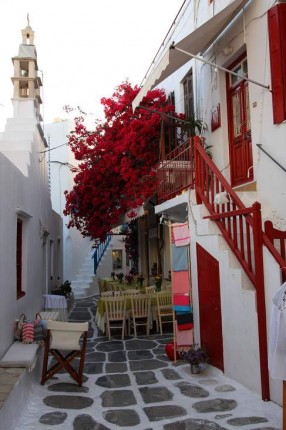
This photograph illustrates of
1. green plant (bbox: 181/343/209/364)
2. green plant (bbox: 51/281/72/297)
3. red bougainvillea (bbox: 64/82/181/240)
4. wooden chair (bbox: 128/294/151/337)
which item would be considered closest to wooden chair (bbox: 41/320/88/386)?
green plant (bbox: 181/343/209/364)

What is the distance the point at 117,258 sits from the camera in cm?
2109

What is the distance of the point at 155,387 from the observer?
18.3 feet

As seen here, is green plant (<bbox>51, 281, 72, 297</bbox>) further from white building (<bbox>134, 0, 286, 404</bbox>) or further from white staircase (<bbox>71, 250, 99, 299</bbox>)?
white building (<bbox>134, 0, 286, 404</bbox>)

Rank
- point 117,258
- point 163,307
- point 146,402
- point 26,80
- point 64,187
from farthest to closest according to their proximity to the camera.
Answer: point 117,258, point 64,187, point 26,80, point 163,307, point 146,402

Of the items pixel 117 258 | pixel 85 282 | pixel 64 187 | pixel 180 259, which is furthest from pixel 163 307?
pixel 117 258

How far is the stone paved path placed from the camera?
4.37 meters

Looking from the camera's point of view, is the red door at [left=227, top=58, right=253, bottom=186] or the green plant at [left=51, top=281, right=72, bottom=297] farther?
the green plant at [left=51, top=281, right=72, bottom=297]

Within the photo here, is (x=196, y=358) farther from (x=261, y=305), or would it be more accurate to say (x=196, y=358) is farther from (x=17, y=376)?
(x=17, y=376)

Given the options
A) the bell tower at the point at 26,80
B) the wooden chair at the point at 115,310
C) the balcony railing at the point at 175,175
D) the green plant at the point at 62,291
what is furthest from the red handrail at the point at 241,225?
the green plant at the point at 62,291

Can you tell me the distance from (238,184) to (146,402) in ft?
14.3

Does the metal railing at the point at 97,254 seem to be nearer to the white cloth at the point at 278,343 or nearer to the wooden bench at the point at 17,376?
the wooden bench at the point at 17,376

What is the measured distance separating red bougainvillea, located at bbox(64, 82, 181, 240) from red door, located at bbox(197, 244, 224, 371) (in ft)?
12.3

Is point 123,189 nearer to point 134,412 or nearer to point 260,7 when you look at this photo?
point 260,7

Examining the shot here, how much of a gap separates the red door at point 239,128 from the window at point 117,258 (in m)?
13.6
